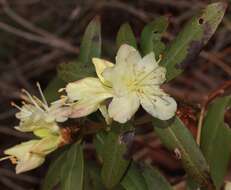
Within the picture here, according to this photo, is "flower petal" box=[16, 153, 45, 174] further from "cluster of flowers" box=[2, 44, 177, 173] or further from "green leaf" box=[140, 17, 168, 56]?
"green leaf" box=[140, 17, 168, 56]

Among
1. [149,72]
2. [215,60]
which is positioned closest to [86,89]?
[149,72]

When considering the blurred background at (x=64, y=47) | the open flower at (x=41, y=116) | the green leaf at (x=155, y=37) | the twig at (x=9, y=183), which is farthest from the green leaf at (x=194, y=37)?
the twig at (x=9, y=183)

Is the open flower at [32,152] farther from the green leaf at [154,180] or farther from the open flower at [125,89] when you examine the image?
the green leaf at [154,180]

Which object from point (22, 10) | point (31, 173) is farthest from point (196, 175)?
point (22, 10)

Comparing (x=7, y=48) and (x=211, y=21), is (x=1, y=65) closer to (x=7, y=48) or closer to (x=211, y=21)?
(x=7, y=48)

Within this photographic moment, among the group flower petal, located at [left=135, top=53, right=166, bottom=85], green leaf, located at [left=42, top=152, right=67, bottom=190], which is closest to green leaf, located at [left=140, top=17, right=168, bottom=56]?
flower petal, located at [left=135, top=53, right=166, bottom=85]
